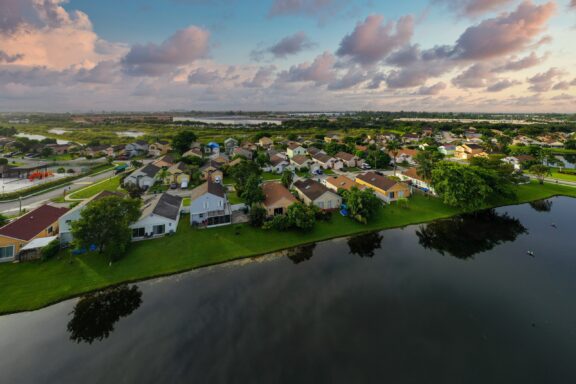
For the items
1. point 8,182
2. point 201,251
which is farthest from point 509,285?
point 8,182

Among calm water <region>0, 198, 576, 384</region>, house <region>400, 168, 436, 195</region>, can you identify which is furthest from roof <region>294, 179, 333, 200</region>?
house <region>400, 168, 436, 195</region>

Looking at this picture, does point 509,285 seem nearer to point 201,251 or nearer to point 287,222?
point 287,222

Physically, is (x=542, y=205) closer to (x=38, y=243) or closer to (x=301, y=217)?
(x=301, y=217)

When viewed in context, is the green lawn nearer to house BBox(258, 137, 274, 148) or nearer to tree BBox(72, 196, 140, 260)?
tree BBox(72, 196, 140, 260)

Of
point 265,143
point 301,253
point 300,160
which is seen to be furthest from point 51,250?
point 265,143

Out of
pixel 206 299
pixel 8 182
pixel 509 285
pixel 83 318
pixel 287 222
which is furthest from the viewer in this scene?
pixel 8 182

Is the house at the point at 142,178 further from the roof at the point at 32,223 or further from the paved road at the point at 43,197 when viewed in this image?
the roof at the point at 32,223
